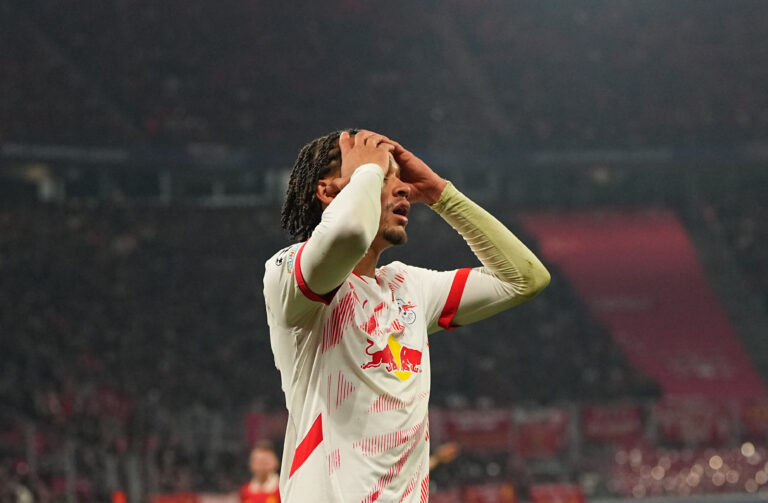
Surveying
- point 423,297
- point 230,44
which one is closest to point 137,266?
point 230,44

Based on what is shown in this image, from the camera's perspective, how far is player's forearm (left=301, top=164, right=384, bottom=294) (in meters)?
2.04

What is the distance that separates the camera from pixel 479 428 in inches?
627

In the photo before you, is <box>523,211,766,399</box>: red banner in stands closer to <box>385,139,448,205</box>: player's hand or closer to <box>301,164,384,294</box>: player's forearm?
<box>385,139,448,205</box>: player's hand

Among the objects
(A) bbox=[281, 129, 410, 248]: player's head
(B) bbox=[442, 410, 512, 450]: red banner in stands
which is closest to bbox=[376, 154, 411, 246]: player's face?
(A) bbox=[281, 129, 410, 248]: player's head

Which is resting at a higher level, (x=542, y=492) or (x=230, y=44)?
(x=230, y=44)

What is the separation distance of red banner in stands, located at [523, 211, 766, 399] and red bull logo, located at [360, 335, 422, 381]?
72.5 ft

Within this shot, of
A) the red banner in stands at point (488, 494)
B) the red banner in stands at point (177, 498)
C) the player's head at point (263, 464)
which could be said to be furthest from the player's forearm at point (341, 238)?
the red banner in stands at point (488, 494)

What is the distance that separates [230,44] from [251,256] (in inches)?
301

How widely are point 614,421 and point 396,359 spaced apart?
14860 mm

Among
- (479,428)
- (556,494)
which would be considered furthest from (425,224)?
(556,494)

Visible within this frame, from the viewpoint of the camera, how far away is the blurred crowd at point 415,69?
86.7 feet

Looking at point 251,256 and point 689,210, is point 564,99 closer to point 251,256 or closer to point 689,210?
point 689,210

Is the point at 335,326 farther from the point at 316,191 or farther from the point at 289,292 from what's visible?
the point at 316,191

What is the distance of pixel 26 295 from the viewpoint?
1992 centimetres
